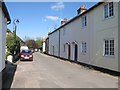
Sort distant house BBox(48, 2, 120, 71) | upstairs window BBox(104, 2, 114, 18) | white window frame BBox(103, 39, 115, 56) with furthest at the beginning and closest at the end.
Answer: upstairs window BBox(104, 2, 114, 18), white window frame BBox(103, 39, 115, 56), distant house BBox(48, 2, 120, 71)

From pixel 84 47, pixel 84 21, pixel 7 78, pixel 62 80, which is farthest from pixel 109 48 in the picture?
pixel 7 78

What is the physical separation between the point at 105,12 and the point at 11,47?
15.7 meters

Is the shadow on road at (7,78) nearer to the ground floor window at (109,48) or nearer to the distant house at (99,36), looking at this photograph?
the distant house at (99,36)

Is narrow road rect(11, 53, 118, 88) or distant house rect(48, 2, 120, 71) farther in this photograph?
distant house rect(48, 2, 120, 71)

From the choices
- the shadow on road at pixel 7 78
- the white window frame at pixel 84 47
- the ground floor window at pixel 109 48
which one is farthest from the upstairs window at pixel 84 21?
the shadow on road at pixel 7 78

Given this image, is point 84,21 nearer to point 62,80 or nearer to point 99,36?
point 99,36

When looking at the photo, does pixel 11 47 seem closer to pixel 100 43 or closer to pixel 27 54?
pixel 27 54

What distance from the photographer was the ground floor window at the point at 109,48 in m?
15.5

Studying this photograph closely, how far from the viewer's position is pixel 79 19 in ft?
80.0

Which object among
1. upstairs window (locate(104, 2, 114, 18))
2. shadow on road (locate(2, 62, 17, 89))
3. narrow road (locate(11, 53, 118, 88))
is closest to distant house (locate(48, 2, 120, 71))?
upstairs window (locate(104, 2, 114, 18))

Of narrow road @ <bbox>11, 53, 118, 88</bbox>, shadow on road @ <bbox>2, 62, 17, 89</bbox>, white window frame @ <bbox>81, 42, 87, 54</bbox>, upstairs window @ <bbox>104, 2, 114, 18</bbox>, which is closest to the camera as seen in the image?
shadow on road @ <bbox>2, 62, 17, 89</bbox>

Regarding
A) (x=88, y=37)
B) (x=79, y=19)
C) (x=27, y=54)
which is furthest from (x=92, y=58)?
(x=27, y=54)

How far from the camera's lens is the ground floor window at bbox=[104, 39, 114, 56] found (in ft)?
51.0

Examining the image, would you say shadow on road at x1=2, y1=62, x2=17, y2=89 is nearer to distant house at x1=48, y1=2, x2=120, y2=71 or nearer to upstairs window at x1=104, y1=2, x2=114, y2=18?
distant house at x1=48, y1=2, x2=120, y2=71
